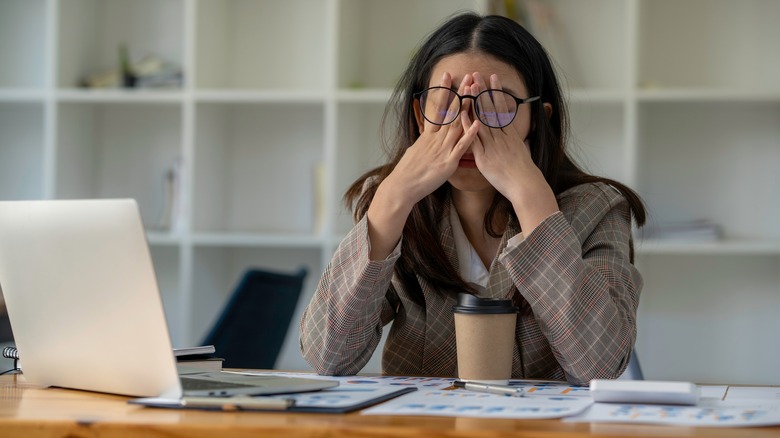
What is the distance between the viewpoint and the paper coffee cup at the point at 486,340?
1.20 metres

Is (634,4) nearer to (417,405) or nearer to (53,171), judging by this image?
(53,171)

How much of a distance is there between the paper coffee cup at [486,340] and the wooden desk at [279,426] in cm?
33

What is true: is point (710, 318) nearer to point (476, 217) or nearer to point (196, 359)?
point (476, 217)

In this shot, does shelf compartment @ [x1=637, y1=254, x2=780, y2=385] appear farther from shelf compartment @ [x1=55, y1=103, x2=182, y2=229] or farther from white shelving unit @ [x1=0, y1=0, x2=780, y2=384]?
shelf compartment @ [x1=55, y1=103, x2=182, y2=229]

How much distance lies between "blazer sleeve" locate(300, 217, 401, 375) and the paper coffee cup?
7.4 inches

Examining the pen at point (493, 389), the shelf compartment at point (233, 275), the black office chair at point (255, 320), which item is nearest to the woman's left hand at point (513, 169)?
the pen at point (493, 389)

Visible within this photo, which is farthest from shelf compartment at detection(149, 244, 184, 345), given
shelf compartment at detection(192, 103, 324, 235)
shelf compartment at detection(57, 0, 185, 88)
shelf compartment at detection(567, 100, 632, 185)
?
shelf compartment at detection(567, 100, 632, 185)

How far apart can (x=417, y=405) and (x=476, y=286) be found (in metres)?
0.59

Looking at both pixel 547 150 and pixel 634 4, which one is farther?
pixel 634 4

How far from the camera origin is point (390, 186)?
1421mm

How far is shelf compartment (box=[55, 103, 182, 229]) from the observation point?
350 centimetres

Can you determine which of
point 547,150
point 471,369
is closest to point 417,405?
point 471,369

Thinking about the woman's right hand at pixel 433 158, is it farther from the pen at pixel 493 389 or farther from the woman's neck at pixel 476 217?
the pen at pixel 493 389

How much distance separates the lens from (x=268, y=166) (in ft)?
11.4
